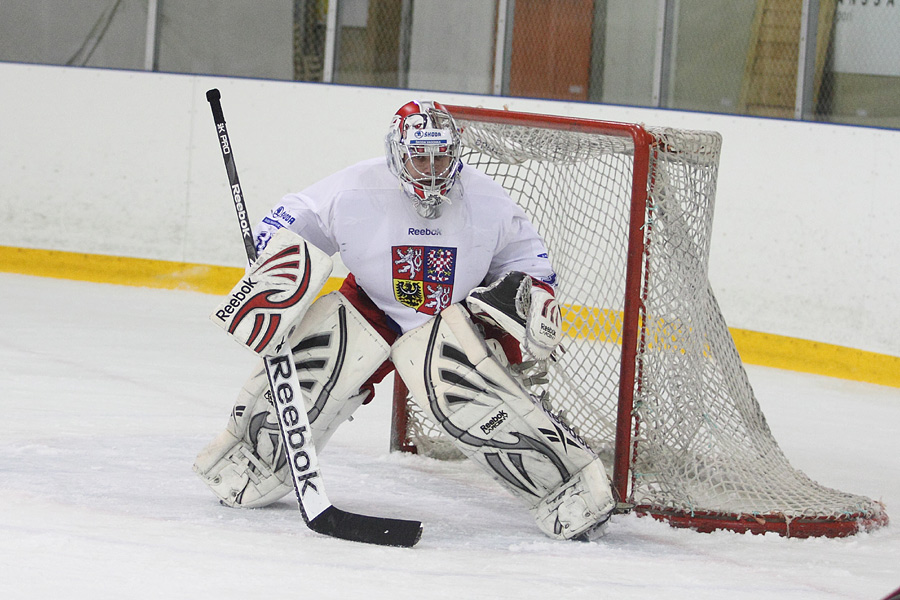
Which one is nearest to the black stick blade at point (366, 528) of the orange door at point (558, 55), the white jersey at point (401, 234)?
the white jersey at point (401, 234)

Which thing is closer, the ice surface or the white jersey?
the ice surface

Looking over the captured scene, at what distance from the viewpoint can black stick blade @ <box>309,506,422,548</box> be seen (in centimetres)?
233

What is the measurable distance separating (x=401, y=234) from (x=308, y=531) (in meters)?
0.64

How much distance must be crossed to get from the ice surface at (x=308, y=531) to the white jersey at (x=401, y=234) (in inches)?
18.9

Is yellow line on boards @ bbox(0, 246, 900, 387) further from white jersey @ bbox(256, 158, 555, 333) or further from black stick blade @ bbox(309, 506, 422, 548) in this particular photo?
black stick blade @ bbox(309, 506, 422, 548)

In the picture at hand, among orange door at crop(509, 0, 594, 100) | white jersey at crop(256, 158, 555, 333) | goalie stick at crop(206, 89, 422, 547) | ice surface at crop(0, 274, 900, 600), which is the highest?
orange door at crop(509, 0, 594, 100)

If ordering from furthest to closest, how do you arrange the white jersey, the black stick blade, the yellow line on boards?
the yellow line on boards < the white jersey < the black stick blade

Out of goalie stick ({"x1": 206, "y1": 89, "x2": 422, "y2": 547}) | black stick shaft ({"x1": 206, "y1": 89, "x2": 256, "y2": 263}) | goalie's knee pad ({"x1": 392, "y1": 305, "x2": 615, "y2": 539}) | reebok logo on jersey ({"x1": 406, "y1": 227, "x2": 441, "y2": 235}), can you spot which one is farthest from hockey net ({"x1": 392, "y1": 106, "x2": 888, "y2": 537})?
black stick shaft ({"x1": 206, "y1": 89, "x2": 256, "y2": 263})

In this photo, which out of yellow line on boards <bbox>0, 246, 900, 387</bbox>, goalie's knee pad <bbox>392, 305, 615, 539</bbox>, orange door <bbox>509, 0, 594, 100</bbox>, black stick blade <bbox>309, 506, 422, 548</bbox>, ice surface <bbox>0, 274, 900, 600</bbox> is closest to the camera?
ice surface <bbox>0, 274, 900, 600</bbox>

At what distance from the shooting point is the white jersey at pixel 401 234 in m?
2.55

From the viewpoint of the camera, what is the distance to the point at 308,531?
94.5 inches

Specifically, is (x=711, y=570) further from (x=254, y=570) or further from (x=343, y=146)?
(x=343, y=146)

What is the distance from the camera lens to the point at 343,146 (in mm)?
5734

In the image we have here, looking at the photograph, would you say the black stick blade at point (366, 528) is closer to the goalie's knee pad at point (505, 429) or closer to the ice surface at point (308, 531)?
the ice surface at point (308, 531)
